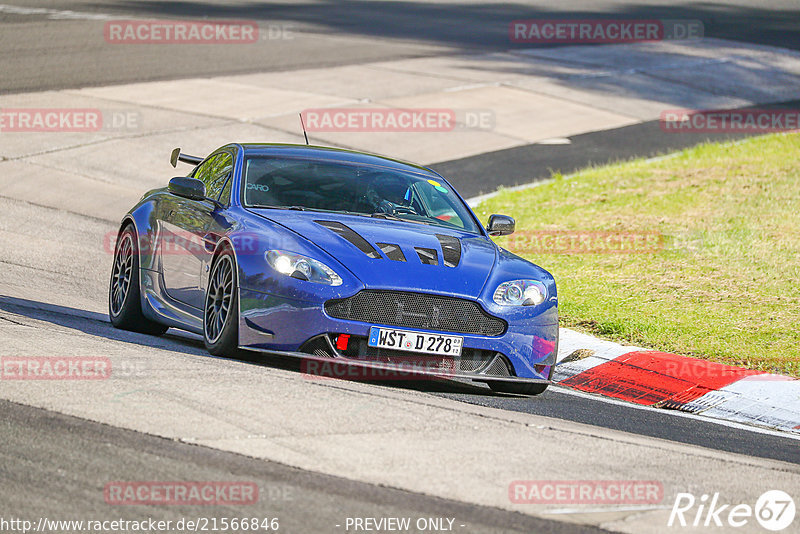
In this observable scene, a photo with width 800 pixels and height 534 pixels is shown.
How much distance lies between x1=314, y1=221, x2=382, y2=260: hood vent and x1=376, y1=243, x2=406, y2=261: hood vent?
64 millimetres

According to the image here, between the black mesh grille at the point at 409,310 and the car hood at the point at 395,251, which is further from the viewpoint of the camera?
the car hood at the point at 395,251

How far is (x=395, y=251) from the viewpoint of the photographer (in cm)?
761

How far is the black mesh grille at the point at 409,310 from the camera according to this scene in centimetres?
724

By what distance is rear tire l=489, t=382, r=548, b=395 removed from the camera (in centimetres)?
797

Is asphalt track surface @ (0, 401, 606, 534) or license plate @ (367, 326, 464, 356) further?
license plate @ (367, 326, 464, 356)

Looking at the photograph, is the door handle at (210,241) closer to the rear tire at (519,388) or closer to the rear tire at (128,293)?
the rear tire at (128,293)

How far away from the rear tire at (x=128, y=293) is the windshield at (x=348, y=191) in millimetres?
1267

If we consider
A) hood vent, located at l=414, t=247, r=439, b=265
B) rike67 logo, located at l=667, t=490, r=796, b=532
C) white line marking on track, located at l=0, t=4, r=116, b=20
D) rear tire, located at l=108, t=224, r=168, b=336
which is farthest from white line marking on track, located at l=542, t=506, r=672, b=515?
white line marking on track, located at l=0, t=4, r=116, b=20

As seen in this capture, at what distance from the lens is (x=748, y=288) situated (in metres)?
11.6

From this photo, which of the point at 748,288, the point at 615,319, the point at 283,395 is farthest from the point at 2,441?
the point at 748,288

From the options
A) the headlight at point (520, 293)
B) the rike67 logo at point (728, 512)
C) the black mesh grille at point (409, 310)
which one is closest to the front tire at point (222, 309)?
the black mesh grille at point (409, 310)

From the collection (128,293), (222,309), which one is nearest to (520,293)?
(222,309)

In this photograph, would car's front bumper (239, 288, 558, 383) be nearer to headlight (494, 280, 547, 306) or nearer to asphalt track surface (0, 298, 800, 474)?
headlight (494, 280, 547, 306)

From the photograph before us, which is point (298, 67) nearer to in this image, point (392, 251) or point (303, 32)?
point (303, 32)
